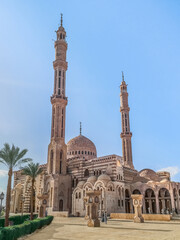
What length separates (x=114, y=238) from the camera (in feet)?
39.1

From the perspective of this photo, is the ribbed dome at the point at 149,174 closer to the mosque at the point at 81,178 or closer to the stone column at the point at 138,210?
the mosque at the point at 81,178

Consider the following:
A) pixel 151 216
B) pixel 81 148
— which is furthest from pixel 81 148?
pixel 151 216

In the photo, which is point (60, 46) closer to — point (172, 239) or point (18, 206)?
point (18, 206)

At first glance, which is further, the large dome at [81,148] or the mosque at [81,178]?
the large dome at [81,148]

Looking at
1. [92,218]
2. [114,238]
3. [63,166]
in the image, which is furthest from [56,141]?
[114,238]

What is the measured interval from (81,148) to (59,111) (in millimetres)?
11628

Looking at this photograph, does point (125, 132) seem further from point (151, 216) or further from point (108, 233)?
point (108, 233)

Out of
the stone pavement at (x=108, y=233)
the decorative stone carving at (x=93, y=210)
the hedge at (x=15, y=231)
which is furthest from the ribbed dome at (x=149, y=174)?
the hedge at (x=15, y=231)

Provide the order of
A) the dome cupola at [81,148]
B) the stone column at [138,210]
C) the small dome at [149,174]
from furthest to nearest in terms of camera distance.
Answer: the dome cupola at [81,148] < the small dome at [149,174] < the stone column at [138,210]

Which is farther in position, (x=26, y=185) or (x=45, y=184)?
(x=26, y=185)

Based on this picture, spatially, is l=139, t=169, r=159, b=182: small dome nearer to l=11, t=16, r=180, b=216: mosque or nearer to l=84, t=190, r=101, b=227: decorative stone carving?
l=11, t=16, r=180, b=216: mosque

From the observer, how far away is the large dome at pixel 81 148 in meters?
52.9

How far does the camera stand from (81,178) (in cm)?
4469

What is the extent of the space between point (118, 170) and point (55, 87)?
21594mm
